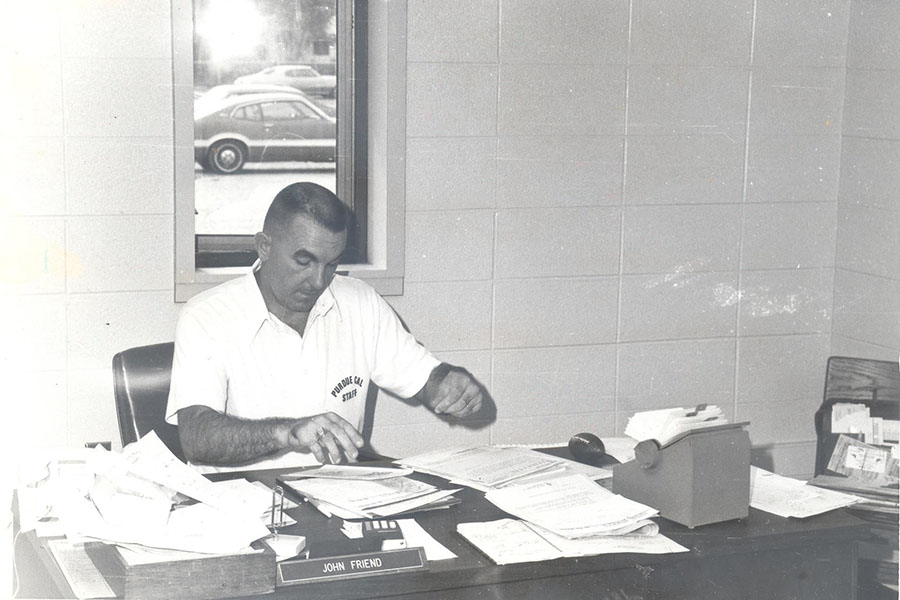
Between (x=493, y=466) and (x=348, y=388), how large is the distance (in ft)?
2.35

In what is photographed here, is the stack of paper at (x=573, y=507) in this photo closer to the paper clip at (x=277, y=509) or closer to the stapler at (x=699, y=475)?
the stapler at (x=699, y=475)

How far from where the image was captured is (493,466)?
6.51ft

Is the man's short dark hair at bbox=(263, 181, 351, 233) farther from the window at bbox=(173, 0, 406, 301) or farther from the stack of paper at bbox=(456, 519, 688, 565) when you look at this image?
the stack of paper at bbox=(456, 519, 688, 565)

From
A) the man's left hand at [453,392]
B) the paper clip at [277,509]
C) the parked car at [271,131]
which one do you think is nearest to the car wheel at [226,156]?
the parked car at [271,131]

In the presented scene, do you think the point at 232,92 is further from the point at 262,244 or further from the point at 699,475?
the point at 699,475

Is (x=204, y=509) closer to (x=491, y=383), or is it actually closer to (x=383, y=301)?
(x=383, y=301)

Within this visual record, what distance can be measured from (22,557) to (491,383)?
1.40 meters

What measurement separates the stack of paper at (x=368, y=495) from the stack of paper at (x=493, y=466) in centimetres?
10

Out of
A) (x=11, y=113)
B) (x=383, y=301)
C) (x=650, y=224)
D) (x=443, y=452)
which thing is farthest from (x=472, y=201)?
(x=11, y=113)

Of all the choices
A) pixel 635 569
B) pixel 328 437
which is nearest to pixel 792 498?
pixel 635 569

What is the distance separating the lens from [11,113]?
2041mm

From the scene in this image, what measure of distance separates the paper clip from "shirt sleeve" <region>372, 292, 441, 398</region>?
875 millimetres

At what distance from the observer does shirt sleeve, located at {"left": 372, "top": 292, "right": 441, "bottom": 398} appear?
102 inches

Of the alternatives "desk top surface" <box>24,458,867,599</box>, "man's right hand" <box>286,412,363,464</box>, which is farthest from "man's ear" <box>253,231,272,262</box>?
"desk top surface" <box>24,458,867,599</box>
